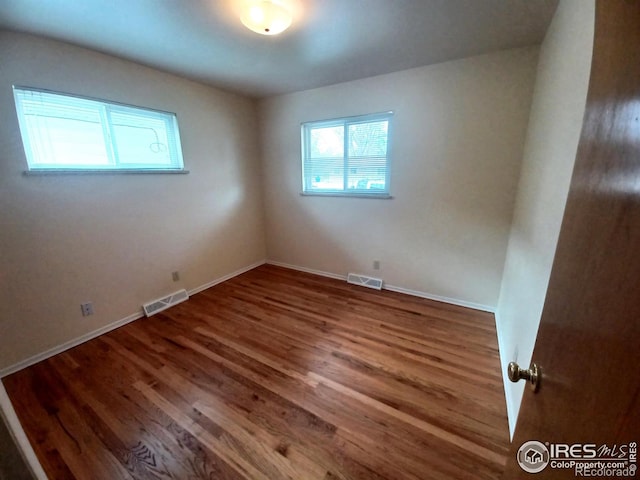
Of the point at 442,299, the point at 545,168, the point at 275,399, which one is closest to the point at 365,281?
the point at 442,299

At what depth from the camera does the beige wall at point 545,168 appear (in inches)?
43.9

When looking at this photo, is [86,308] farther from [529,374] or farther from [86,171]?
[529,374]

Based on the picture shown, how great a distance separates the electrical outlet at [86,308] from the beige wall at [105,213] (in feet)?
0.11

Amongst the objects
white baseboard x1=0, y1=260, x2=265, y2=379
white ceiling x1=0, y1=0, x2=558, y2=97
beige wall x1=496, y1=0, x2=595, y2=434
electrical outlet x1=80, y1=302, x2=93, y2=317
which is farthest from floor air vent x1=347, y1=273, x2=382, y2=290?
electrical outlet x1=80, y1=302, x2=93, y2=317

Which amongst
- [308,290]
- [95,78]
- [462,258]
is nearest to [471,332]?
[462,258]

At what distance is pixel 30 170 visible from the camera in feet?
6.14

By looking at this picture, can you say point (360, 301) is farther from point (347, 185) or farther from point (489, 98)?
point (489, 98)

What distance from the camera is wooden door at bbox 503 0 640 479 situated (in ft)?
1.13

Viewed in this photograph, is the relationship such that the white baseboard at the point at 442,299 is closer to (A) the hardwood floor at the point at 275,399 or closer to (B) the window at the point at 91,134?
(A) the hardwood floor at the point at 275,399

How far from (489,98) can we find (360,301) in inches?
92.0

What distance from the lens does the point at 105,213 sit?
2303 mm

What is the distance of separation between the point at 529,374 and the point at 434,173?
7.73 feet

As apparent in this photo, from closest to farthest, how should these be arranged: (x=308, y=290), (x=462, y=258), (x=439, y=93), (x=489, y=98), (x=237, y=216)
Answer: (x=489, y=98) → (x=439, y=93) → (x=462, y=258) → (x=308, y=290) → (x=237, y=216)

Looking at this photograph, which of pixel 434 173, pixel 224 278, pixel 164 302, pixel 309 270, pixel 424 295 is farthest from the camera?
pixel 309 270
